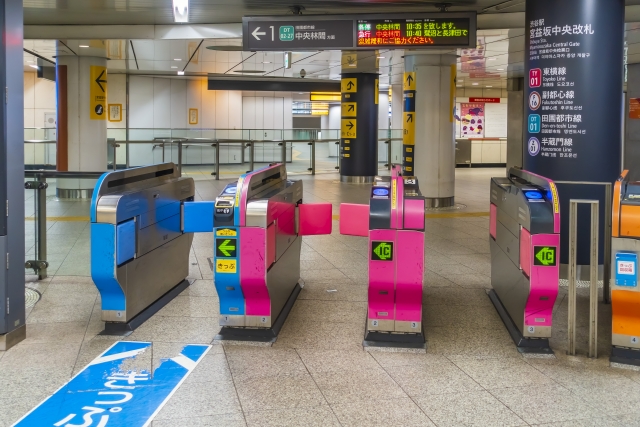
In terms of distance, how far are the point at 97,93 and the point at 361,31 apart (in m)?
6.59

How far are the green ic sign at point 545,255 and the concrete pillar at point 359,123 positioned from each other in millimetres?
11743

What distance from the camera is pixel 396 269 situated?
14.9 ft

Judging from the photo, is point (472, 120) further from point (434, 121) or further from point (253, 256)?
point (253, 256)

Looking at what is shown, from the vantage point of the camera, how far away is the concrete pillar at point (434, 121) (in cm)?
1138

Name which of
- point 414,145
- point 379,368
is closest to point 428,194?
point 414,145

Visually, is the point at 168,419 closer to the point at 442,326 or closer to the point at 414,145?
the point at 442,326

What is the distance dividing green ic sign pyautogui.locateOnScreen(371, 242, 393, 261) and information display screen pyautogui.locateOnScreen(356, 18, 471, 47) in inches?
145

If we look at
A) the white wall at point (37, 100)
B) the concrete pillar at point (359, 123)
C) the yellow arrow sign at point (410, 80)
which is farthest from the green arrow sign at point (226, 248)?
the white wall at point (37, 100)

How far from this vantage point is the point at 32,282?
20.7ft

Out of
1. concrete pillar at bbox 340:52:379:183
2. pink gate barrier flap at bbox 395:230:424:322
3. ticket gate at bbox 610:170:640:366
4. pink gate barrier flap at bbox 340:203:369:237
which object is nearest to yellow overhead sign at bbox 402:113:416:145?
concrete pillar at bbox 340:52:379:183

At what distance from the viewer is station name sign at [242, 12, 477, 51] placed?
24.5ft

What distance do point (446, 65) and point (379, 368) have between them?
8252 mm

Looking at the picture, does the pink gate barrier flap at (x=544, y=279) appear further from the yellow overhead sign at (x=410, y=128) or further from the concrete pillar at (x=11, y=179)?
the yellow overhead sign at (x=410, y=128)

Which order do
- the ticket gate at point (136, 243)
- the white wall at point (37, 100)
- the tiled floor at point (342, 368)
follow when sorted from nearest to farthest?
the tiled floor at point (342, 368) → the ticket gate at point (136, 243) → the white wall at point (37, 100)
